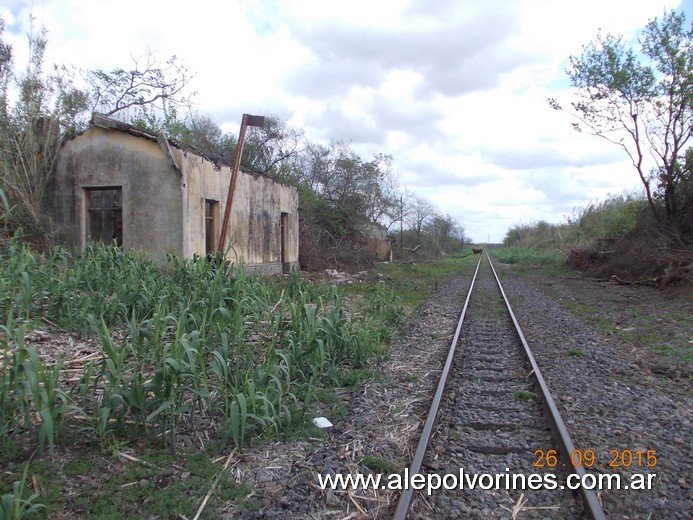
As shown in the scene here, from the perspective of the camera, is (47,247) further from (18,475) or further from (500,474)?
(500,474)

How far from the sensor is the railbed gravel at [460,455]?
313cm

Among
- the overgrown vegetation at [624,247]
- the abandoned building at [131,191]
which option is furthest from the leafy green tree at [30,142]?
the overgrown vegetation at [624,247]

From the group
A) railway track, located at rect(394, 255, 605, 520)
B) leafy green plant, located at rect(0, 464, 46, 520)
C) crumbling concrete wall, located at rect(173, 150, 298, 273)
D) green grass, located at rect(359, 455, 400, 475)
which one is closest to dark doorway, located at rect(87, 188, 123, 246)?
crumbling concrete wall, located at rect(173, 150, 298, 273)

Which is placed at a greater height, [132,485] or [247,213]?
[247,213]

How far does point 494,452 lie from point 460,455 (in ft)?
0.98

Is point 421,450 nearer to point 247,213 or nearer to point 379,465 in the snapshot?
point 379,465

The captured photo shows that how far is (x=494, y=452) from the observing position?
12.8 ft

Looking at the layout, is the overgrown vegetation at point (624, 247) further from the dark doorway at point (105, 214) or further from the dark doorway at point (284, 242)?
the dark doorway at point (105, 214)

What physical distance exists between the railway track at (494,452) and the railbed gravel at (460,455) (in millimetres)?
34

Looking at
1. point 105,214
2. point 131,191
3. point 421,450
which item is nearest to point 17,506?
point 421,450

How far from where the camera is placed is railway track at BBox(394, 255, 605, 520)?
10.2ft

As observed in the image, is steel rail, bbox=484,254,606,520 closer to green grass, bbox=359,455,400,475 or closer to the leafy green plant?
green grass, bbox=359,455,400,475

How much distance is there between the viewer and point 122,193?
10.9m

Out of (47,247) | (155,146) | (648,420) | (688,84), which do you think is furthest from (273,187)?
(688,84)
